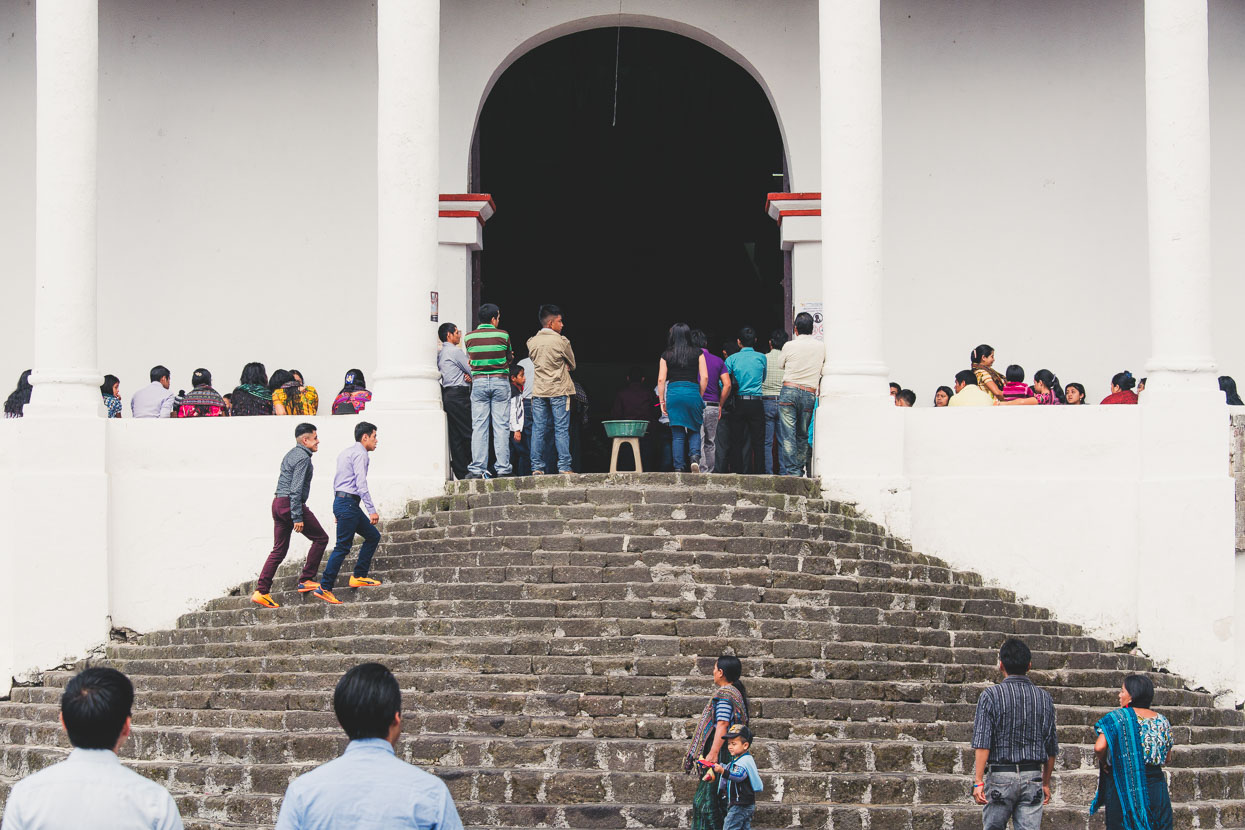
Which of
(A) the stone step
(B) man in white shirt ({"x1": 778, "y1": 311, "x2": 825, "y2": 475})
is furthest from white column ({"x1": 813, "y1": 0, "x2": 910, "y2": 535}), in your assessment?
(A) the stone step

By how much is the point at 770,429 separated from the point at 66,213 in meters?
6.12

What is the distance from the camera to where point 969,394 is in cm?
1280

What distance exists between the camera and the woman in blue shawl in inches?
266

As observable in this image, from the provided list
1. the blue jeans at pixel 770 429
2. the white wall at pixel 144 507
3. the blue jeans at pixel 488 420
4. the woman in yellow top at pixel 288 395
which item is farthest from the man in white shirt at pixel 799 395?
the woman in yellow top at pixel 288 395

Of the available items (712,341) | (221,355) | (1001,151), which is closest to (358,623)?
(221,355)

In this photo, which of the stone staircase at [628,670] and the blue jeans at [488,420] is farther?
the blue jeans at [488,420]

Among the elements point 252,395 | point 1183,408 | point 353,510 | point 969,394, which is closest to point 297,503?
point 353,510

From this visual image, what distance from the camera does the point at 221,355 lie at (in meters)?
15.7

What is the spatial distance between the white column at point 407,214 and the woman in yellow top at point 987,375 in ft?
14.8

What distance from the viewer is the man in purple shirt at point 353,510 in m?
10.6

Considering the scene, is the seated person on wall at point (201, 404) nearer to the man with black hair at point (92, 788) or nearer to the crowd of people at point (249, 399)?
the crowd of people at point (249, 399)

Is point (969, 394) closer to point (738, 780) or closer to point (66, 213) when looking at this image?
point (738, 780)

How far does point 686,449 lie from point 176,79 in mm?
6754

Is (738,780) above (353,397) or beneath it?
beneath
